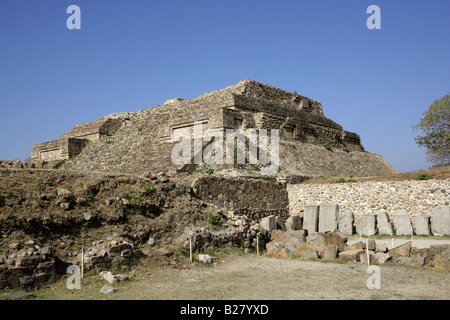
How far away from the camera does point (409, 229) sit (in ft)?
47.4

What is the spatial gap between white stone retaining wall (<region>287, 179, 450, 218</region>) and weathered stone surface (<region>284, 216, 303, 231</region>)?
123 centimetres

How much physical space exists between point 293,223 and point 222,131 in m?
4.88

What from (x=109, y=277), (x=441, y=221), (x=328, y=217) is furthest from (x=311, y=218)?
(x=109, y=277)

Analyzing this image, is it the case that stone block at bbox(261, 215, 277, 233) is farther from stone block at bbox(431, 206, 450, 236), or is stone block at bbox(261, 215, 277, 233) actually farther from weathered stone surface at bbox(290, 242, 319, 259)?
stone block at bbox(431, 206, 450, 236)

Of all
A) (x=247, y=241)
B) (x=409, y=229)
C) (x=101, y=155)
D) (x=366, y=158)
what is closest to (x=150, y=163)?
(x=101, y=155)

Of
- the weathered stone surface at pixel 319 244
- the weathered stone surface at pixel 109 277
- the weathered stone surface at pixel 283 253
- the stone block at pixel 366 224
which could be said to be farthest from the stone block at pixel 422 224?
the weathered stone surface at pixel 109 277

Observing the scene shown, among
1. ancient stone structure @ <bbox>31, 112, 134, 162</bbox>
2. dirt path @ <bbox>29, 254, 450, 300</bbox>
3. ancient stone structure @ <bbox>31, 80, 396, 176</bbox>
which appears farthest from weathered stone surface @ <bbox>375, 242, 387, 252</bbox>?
ancient stone structure @ <bbox>31, 112, 134, 162</bbox>

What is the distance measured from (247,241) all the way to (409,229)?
5.67 m

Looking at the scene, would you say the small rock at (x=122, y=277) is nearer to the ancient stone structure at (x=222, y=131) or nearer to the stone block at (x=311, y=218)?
the ancient stone structure at (x=222, y=131)

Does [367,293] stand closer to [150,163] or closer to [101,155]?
[150,163]

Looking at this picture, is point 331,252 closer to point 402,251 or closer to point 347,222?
point 402,251

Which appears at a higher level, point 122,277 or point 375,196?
point 375,196

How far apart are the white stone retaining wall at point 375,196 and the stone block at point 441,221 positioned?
1.60 ft

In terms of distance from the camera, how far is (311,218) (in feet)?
53.7
